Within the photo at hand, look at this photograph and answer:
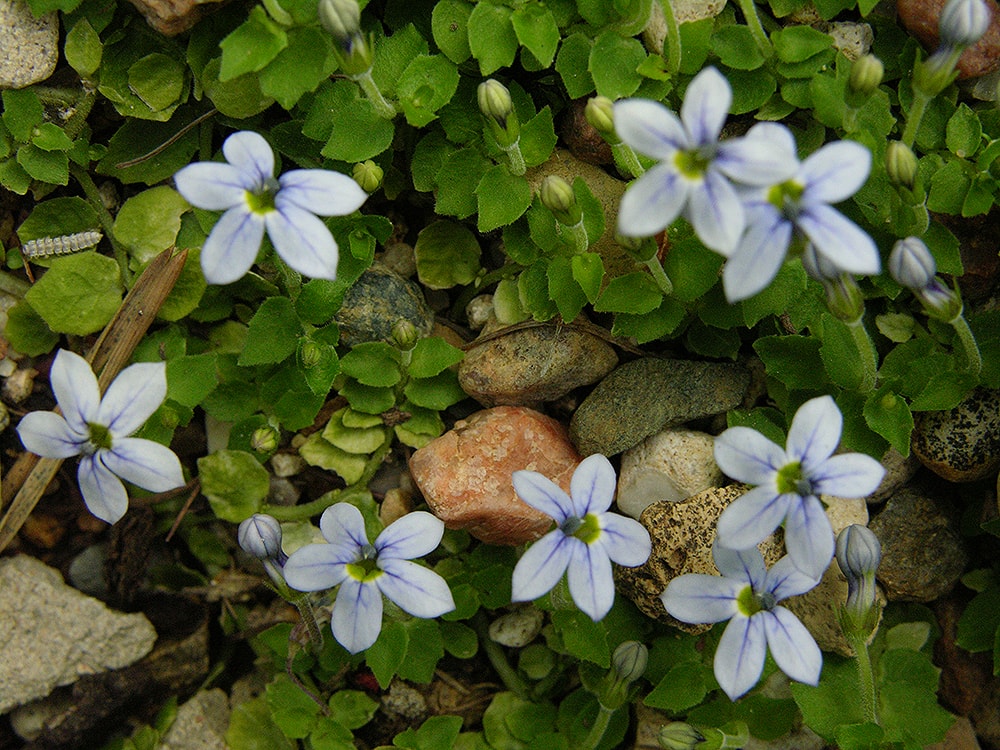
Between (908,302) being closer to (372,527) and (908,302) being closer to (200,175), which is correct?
(372,527)

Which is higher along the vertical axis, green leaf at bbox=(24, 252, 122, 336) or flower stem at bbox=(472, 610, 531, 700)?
green leaf at bbox=(24, 252, 122, 336)

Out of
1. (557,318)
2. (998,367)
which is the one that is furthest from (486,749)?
(998,367)

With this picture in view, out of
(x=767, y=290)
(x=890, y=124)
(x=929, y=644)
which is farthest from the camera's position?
(x=929, y=644)


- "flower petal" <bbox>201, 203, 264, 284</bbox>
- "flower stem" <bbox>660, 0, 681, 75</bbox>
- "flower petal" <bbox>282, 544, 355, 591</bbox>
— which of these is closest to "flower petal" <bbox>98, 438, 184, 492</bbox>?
"flower petal" <bbox>282, 544, 355, 591</bbox>

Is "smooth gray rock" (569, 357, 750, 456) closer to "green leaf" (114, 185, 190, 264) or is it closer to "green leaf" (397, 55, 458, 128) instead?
"green leaf" (397, 55, 458, 128)

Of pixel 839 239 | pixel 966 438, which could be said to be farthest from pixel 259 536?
pixel 966 438

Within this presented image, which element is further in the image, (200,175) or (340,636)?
(340,636)

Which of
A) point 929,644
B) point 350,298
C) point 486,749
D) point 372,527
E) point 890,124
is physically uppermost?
point 890,124
